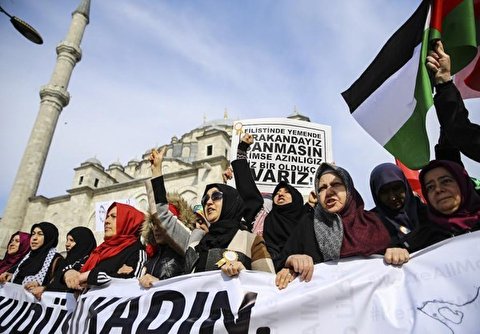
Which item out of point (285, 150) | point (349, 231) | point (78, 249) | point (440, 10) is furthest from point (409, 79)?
point (78, 249)

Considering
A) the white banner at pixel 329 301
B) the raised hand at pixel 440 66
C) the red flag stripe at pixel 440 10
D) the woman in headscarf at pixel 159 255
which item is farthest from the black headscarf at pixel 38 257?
the red flag stripe at pixel 440 10

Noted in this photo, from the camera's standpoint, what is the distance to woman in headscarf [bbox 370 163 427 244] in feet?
8.31

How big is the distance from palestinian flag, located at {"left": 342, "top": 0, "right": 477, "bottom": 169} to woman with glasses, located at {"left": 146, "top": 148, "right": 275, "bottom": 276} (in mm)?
1211

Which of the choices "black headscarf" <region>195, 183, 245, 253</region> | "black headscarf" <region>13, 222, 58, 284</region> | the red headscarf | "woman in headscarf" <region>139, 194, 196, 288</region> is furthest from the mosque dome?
"black headscarf" <region>195, 183, 245, 253</region>

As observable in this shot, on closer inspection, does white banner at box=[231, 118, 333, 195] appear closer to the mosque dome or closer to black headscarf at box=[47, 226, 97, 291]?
black headscarf at box=[47, 226, 97, 291]

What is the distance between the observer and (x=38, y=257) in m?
3.64

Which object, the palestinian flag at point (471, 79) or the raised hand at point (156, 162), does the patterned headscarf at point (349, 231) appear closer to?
the raised hand at point (156, 162)

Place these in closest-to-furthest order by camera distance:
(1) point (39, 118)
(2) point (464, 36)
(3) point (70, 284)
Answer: (2) point (464, 36)
(3) point (70, 284)
(1) point (39, 118)

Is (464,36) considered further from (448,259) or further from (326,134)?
(326,134)

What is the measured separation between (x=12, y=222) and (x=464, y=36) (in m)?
29.9

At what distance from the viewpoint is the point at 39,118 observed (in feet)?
83.3

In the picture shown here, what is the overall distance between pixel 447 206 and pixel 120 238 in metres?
2.39

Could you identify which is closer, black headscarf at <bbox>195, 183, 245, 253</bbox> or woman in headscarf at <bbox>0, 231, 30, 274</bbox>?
black headscarf at <bbox>195, 183, 245, 253</bbox>

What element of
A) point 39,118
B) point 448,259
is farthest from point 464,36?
point 39,118
